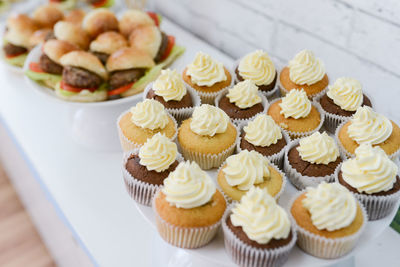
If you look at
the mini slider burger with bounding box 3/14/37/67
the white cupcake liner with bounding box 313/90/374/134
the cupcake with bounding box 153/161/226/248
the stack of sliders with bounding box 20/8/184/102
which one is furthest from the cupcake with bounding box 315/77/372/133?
the mini slider burger with bounding box 3/14/37/67

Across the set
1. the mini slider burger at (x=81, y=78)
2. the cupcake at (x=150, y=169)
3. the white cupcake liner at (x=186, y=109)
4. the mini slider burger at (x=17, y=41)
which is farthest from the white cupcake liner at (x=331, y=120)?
the mini slider burger at (x=17, y=41)

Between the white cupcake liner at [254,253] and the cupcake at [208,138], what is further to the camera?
the cupcake at [208,138]

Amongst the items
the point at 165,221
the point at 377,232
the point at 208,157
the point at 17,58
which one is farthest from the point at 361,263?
the point at 17,58

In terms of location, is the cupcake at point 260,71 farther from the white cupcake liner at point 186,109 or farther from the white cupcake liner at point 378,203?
the white cupcake liner at point 378,203

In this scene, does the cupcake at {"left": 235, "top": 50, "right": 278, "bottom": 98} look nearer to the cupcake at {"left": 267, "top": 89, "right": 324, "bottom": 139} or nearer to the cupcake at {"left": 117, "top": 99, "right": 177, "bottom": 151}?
the cupcake at {"left": 267, "top": 89, "right": 324, "bottom": 139}

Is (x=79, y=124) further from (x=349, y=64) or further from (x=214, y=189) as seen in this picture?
(x=349, y=64)

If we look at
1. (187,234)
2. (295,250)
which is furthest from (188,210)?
(295,250)
